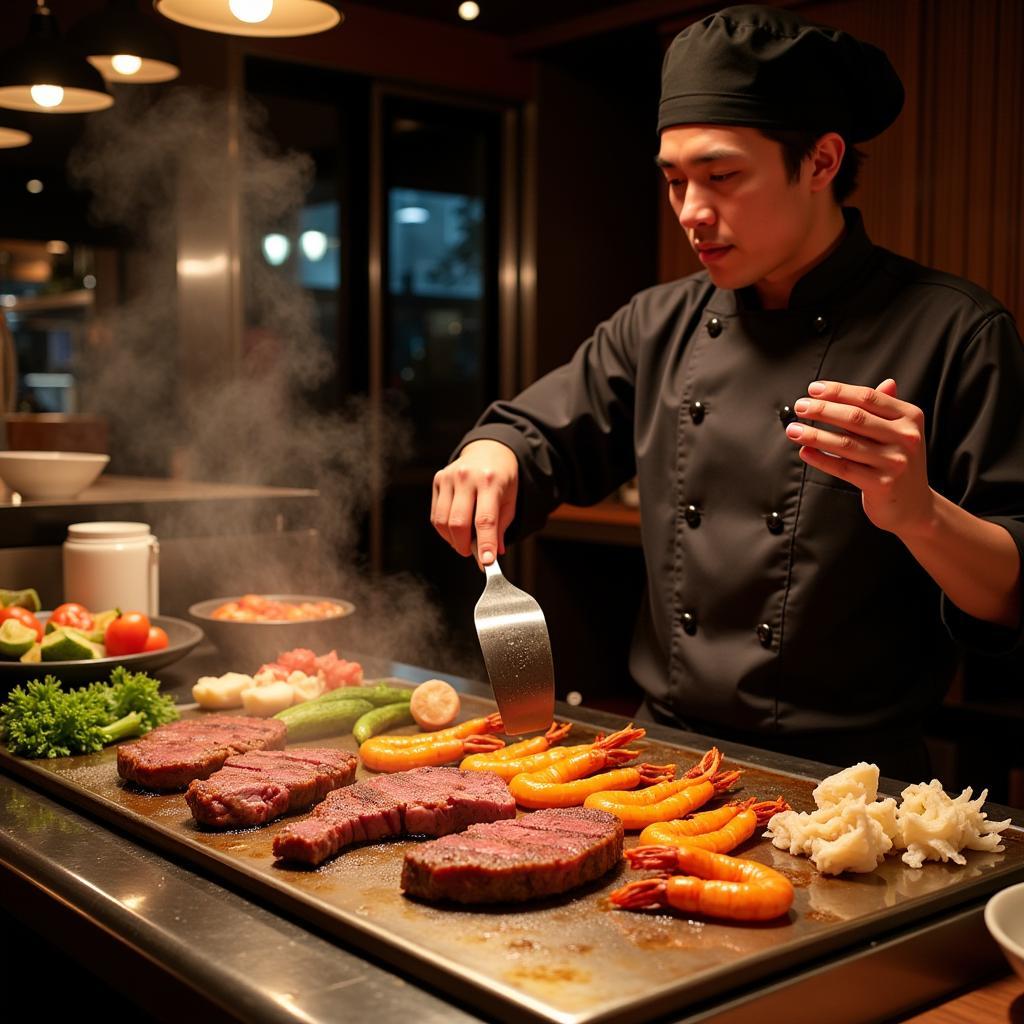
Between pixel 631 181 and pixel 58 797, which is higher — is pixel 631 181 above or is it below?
above

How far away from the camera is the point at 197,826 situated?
143 centimetres

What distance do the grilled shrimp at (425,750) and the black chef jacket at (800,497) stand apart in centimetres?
48

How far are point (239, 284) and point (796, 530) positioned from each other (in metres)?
3.78

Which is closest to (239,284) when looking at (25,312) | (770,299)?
(25,312)

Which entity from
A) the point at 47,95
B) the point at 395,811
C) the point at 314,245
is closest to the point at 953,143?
the point at 314,245

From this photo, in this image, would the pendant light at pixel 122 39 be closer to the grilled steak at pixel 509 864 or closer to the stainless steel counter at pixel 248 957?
the stainless steel counter at pixel 248 957

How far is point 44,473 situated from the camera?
9.09 feet

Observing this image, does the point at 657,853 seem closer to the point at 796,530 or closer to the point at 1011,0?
the point at 796,530

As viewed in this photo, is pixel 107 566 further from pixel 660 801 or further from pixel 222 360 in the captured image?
pixel 222 360

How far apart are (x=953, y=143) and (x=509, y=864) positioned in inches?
161

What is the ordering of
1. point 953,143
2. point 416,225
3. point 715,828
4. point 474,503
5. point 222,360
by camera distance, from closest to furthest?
point 715,828
point 474,503
point 953,143
point 222,360
point 416,225

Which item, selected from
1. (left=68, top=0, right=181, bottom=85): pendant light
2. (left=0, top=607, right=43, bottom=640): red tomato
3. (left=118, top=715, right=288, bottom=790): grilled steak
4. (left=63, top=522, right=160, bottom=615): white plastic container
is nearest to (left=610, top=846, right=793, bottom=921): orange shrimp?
(left=118, top=715, right=288, bottom=790): grilled steak

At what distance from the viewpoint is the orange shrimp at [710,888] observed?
1128mm

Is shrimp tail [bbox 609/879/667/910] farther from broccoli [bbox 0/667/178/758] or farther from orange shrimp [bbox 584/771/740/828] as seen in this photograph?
broccoli [bbox 0/667/178/758]
